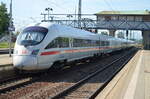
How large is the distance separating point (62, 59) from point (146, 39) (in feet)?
261

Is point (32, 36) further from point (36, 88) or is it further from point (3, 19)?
point (3, 19)

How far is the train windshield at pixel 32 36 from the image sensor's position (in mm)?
15859

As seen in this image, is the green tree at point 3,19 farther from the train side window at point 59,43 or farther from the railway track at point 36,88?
the railway track at point 36,88

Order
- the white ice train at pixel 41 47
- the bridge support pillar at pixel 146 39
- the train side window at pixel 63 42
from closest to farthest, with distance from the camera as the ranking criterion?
the white ice train at pixel 41 47 < the train side window at pixel 63 42 < the bridge support pillar at pixel 146 39

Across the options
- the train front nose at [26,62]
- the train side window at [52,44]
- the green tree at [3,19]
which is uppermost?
the green tree at [3,19]

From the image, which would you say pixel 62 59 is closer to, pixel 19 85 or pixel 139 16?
pixel 19 85

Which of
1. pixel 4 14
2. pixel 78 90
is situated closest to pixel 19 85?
pixel 78 90

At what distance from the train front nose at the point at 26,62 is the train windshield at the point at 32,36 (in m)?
0.80

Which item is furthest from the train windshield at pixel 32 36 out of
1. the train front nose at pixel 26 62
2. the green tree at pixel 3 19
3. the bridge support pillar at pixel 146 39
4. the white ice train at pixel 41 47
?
the bridge support pillar at pixel 146 39

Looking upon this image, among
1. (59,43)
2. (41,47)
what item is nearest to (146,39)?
(59,43)

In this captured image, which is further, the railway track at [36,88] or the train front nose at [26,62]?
the train front nose at [26,62]

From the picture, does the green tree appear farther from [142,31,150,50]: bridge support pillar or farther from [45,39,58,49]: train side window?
[45,39,58,49]: train side window

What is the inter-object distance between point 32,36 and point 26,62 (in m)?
1.67

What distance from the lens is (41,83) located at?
14.9 metres
